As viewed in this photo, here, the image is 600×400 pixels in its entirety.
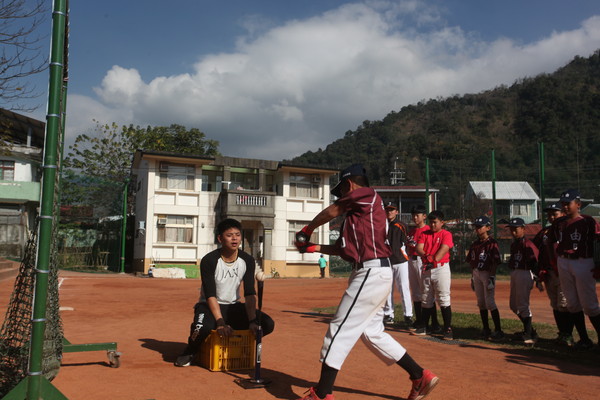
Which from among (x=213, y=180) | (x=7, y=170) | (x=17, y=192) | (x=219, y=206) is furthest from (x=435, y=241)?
(x=7, y=170)

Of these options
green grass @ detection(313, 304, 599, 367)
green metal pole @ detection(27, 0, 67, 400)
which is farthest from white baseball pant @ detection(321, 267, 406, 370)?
green grass @ detection(313, 304, 599, 367)

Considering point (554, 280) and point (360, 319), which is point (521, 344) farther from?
point (360, 319)

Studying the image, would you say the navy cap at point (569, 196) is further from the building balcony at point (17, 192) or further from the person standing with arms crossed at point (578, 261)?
the building balcony at point (17, 192)

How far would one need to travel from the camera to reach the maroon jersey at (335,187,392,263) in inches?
172

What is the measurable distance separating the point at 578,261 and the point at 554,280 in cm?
114

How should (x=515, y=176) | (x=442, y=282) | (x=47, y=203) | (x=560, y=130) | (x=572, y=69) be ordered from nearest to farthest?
(x=47, y=203)
(x=442, y=282)
(x=515, y=176)
(x=560, y=130)
(x=572, y=69)

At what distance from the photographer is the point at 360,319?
4246 millimetres

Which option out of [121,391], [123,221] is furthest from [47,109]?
[123,221]

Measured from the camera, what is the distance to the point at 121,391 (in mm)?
4645

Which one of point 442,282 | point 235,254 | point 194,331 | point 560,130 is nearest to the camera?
point 194,331

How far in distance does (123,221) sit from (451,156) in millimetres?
56436

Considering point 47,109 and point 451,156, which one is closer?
point 47,109

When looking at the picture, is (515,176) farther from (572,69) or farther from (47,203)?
(572,69)

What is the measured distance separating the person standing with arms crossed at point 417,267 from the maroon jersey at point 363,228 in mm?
3899
